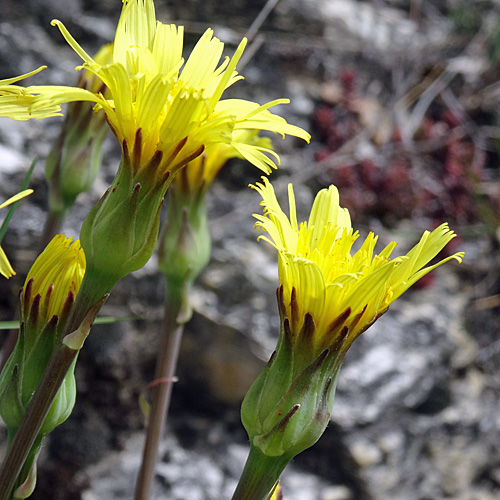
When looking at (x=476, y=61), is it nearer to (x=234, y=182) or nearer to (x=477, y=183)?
(x=477, y=183)

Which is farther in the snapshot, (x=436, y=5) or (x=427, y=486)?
(x=436, y=5)

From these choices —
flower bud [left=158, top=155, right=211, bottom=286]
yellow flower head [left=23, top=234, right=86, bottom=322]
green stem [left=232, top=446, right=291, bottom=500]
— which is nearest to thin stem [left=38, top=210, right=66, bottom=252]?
flower bud [left=158, top=155, right=211, bottom=286]

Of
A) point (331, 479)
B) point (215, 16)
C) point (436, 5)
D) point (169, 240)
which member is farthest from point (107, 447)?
point (436, 5)

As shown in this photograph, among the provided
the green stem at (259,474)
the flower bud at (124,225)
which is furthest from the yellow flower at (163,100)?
the green stem at (259,474)

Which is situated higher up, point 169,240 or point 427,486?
point 169,240

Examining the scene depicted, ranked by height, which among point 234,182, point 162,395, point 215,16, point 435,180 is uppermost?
point 215,16

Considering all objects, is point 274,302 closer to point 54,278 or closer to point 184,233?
point 184,233

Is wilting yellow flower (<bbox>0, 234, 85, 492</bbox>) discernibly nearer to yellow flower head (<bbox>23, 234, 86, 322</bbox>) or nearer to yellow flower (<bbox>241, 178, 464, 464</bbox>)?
yellow flower head (<bbox>23, 234, 86, 322</bbox>)

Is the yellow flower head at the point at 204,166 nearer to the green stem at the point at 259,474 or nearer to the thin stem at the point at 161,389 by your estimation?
the thin stem at the point at 161,389
